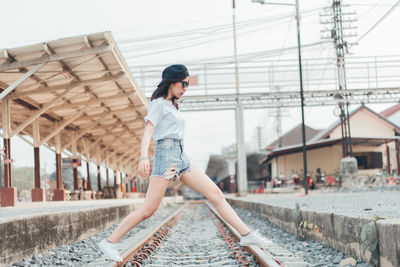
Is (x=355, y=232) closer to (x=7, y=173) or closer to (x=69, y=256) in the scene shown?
(x=69, y=256)

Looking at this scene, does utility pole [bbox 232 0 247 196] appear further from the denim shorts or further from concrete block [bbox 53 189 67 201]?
the denim shorts

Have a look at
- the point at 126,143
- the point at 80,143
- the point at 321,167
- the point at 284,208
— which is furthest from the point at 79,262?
the point at 321,167

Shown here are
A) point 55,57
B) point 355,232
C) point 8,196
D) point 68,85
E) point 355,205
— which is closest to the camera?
point 355,232

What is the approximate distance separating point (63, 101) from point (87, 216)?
32.0 ft

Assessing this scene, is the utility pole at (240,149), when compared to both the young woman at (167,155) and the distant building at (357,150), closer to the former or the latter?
the distant building at (357,150)

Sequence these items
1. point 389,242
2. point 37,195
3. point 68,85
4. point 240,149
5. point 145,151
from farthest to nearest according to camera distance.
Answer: point 240,149 < point 37,195 < point 68,85 < point 145,151 < point 389,242

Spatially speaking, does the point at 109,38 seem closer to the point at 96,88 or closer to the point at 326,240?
the point at 96,88

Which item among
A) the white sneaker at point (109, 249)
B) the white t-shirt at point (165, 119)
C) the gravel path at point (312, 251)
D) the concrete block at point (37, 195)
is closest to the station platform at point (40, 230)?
the white sneaker at point (109, 249)

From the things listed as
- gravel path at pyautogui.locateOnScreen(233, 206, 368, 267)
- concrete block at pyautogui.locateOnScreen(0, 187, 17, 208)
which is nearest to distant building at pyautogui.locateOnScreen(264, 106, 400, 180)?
concrete block at pyautogui.locateOnScreen(0, 187, 17, 208)

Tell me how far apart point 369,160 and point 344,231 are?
35.1 metres

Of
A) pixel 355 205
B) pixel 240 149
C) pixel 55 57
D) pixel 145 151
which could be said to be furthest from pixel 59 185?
pixel 145 151

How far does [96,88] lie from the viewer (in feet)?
55.1

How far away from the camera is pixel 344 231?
16.7 ft

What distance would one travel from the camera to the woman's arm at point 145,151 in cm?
382
